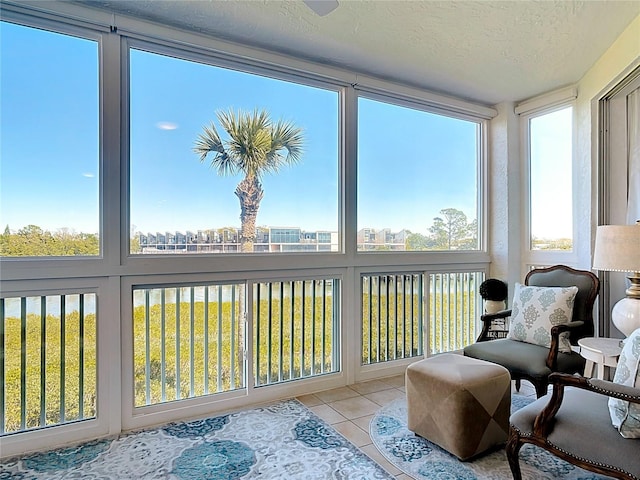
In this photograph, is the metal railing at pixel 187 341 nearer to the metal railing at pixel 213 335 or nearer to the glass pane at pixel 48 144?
the metal railing at pixel 213 335

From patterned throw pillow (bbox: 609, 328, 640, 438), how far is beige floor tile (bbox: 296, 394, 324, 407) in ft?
6.39

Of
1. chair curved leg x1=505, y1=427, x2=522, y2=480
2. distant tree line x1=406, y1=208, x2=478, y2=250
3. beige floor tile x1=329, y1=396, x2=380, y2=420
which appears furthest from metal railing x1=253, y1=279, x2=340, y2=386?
chair curved leg x1=505, y1=427, x2=522, y2=480

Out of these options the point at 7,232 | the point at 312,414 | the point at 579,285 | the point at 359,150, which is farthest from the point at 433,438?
the point at 7,232

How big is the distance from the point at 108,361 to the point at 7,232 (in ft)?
3.23

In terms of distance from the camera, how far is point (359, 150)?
3.60 m

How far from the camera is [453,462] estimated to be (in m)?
2.21

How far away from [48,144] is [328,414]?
258cm

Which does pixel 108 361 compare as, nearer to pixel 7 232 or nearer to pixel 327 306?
pixel 7 232

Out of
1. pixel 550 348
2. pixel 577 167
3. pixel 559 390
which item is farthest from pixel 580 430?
pixel 577 167

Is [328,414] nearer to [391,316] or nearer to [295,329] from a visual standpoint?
[295,329]

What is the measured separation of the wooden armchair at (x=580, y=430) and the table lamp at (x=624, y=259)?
72 cm

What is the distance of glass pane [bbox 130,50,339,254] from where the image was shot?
2777 mm

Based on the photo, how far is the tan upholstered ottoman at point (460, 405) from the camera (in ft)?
7.19

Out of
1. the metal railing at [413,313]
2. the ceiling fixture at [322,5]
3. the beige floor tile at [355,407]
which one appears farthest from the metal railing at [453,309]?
the ceiling fixture at [322,5]
